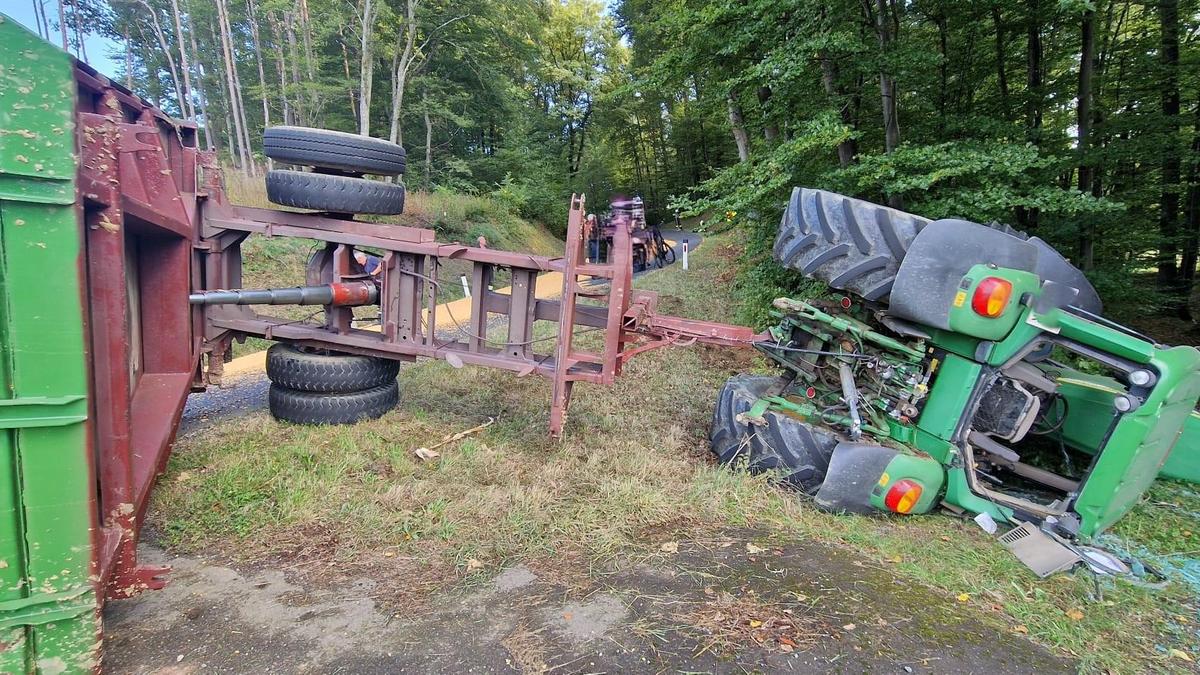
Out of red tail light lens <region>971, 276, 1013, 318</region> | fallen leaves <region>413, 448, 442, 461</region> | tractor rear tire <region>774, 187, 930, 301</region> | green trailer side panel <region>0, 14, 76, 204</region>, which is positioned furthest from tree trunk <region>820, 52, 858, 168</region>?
green trailer side panel <region>0, 14, 76, 204</region>

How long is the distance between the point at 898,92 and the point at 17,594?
32.8ft

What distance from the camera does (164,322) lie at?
11.0 ft

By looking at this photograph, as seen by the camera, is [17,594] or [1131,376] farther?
[1131,376]

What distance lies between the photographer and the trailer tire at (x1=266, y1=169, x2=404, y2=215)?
412 cm

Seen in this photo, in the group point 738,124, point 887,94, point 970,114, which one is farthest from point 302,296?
point 738,124

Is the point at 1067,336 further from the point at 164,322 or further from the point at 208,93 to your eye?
the point at 208,93

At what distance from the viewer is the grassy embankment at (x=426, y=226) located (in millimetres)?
10492

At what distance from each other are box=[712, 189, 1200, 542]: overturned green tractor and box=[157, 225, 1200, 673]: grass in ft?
0.99

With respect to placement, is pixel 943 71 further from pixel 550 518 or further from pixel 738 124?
pixel 550 518

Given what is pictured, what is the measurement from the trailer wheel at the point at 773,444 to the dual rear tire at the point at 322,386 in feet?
9.03

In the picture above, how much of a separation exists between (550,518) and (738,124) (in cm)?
1055

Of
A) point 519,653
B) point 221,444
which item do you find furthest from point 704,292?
point 519,653

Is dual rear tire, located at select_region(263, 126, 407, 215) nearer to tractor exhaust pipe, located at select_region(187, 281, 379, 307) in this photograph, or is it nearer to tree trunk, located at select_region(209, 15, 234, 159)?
tractor exhaust pipe, located at select_region(187, 281, 379, 307)

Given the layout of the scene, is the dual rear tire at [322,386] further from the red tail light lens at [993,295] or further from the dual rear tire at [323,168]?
the red tail light lens at [993,295]
